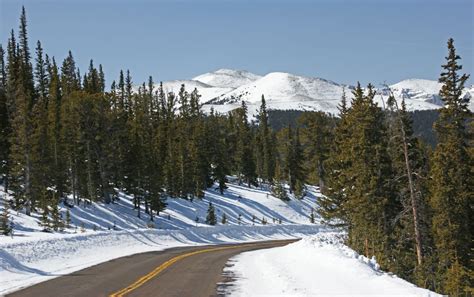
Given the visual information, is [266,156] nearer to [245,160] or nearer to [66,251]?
[245,160]

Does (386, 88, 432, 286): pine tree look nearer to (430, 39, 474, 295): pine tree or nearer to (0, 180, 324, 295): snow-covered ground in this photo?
(430, 39, 474, 295): pine tree

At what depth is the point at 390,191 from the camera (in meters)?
34.4

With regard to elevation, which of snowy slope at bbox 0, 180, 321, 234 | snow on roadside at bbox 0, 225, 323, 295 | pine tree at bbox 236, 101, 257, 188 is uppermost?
pine tree at bbox 236, 101, 257, 188

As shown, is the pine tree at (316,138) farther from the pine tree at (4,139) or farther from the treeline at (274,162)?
the pine tree at (4,139)

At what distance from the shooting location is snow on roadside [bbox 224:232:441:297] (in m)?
13.9

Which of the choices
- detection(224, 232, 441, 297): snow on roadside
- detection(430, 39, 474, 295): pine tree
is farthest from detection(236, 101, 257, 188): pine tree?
detection(224, 232, 441, 297): snow on roadside

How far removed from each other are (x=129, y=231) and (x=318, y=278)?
24.8 metres

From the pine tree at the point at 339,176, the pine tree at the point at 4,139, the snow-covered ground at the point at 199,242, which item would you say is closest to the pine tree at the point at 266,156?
the snow-covered ground at the point at 199,242

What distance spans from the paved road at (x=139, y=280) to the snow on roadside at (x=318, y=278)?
1.00 metres

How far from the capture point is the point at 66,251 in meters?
25.7

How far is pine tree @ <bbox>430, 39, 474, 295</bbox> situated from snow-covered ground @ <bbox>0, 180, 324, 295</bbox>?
61.3ft

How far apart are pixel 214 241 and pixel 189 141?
3012 cm

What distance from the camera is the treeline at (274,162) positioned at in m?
32.3

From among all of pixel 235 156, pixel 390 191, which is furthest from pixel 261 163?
pixel 390 191
